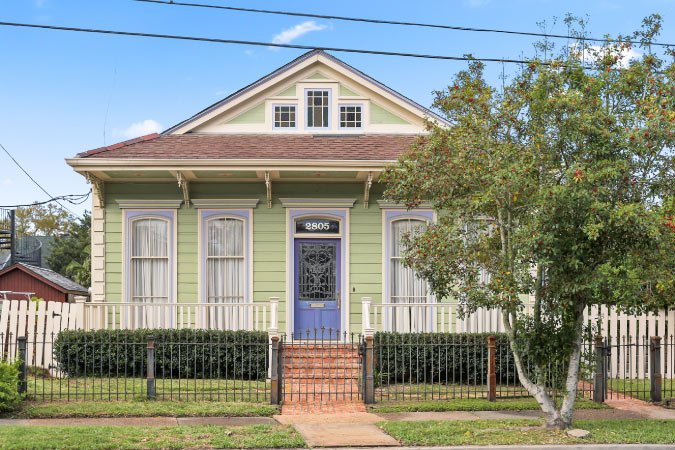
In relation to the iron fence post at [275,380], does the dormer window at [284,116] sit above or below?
above

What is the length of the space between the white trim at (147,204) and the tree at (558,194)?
7.18m

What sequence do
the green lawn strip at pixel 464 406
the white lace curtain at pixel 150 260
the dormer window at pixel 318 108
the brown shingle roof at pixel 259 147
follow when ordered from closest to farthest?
1. the green lawn strip at pixel 464 406
2. the brown shingle roof at pixel 259 147
3. the white lace curtain at pixel 150 260
4. the dormer window at pixel 318 108

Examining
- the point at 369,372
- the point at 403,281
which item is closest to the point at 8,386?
the point at 369,372

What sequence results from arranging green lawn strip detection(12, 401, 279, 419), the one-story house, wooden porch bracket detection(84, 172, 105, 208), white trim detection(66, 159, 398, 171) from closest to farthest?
green lawn strip detection(12, 401, 279, 419) → white trim detection(66, 159, 398, 171) → wooden porch bracket detection(84, 172, 105, 208) → the one-story house

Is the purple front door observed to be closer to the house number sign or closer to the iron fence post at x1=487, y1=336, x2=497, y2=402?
the house number sign

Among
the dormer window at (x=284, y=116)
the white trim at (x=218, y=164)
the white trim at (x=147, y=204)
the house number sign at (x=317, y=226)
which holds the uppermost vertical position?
the dormer window at (x=284, y=116)

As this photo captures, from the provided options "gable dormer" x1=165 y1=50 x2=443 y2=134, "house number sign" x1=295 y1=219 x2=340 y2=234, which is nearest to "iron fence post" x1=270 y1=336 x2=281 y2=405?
"house number sign" x1=295 y1=219 x2=340 y2=234

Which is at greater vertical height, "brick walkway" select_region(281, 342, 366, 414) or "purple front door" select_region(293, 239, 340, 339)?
"purple front door" select_region(293, 239, 340, 339)

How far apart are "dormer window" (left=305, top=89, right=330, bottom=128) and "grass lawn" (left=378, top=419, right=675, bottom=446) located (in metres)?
8.79

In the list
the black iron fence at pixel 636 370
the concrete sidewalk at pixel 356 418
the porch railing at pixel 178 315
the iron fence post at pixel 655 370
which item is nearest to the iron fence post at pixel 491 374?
the concrete sidewalk at pixel 356 418

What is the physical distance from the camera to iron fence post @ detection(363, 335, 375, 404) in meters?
12.4

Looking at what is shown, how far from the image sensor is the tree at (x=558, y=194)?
9383mm

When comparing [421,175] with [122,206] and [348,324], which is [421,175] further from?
[122,206]

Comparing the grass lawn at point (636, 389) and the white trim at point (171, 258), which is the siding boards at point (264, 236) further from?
the grass lawn at point (636, 389)
